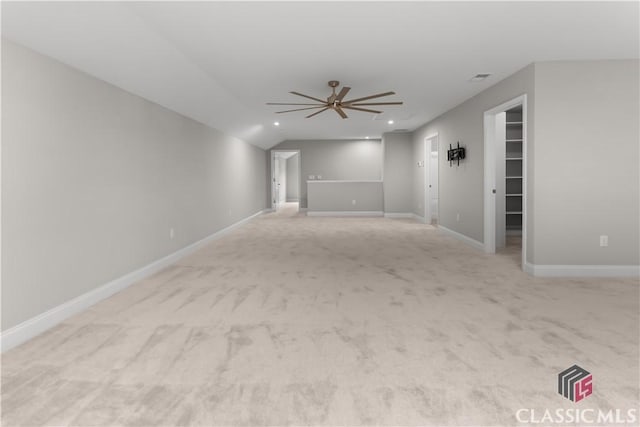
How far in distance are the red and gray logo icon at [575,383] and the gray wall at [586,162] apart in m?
2.35

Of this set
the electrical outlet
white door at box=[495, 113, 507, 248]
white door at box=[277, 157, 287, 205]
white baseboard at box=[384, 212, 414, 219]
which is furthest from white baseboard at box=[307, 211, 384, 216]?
the electrical outlet

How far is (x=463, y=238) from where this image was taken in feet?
20.5

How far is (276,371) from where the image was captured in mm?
2064

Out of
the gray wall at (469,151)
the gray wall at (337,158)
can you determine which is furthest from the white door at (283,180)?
the gray wall at (469,151)

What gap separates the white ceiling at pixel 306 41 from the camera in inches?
105

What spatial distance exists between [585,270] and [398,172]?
6.34 metres

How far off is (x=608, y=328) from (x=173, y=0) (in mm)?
3844

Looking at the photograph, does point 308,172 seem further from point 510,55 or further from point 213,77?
point 510,55

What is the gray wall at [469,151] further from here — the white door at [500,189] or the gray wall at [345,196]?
the gray wall at [345,196]

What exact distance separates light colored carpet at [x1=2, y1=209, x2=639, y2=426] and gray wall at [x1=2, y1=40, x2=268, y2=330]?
0.38m

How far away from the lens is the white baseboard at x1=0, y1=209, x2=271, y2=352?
7.98 feet

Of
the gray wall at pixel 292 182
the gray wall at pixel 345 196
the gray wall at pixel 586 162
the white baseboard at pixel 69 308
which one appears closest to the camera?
the white baseboard at pixel 69 308

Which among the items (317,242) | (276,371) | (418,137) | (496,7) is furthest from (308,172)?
(276,371)

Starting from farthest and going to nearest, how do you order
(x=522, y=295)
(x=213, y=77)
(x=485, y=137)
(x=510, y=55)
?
(x=485, y=137)
(x=213, y=77)
(x=510, y=55)
(x=522, y=295)
